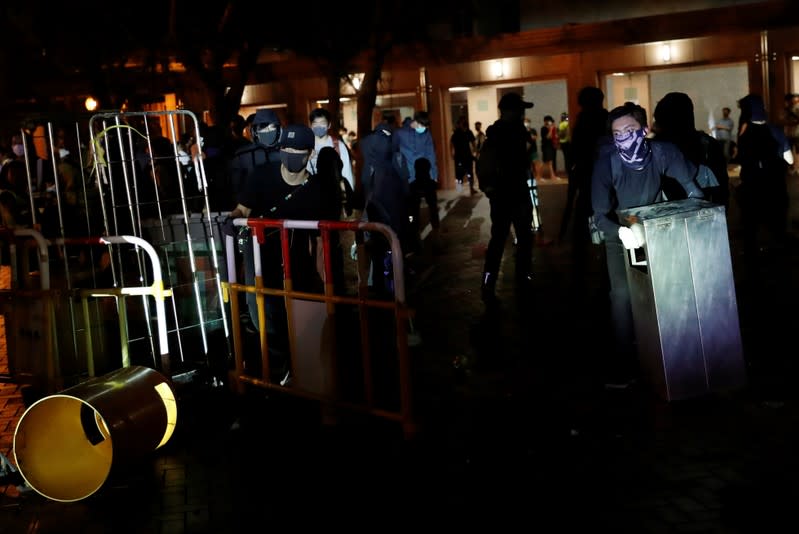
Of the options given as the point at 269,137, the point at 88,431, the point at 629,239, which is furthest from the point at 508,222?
the point at 88,431

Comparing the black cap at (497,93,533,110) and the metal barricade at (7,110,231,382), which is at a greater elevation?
the black cap at (497,93,533,110)

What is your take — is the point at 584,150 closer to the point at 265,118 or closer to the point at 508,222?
the point at 508,222

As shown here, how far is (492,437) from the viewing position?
20.7 feet

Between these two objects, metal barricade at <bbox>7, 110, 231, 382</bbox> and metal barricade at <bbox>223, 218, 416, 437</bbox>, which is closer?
metal barricade at <bbox>223, 218, 416, 437</bbox>

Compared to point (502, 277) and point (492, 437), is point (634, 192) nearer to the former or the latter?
point (492, 437)

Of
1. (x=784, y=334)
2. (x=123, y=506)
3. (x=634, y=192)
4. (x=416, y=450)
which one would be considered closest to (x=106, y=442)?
(x=123, y=506)

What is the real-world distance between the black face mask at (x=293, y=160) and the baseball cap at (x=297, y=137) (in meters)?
0.07

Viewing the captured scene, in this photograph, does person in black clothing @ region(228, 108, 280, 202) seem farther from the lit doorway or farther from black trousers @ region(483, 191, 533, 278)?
the lit doorway

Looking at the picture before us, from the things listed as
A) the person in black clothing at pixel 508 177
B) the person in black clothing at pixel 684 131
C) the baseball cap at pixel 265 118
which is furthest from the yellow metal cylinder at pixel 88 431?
the person in black clothing at pixel 508 177

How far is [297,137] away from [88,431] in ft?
8.66

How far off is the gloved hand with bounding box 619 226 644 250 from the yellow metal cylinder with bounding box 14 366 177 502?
2.92 metres

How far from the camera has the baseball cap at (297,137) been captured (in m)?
7.84

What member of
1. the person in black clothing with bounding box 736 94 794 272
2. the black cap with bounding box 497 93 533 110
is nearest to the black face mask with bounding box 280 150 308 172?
the black cap with bounding box 497 93 533 110

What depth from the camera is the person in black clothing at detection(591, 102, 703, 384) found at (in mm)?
6902
